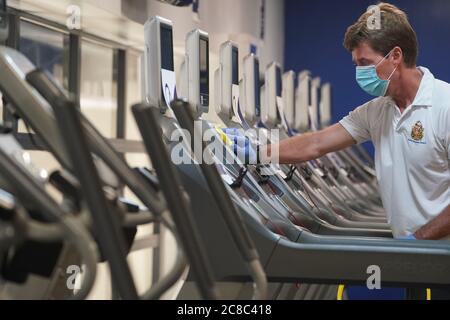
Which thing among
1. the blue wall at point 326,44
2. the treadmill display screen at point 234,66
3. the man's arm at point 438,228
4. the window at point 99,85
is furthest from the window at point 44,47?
the blue wall at point 326,44

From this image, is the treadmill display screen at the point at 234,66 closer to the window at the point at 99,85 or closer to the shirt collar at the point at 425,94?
the shirt collar at the point at 425,94

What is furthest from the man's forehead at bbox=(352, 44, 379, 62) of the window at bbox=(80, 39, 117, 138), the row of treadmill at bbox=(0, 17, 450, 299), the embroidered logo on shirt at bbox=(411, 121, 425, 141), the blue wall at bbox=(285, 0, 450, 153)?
the blue wall at bbox=(285, 0, 450, 153)

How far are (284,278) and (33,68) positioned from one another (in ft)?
3.71

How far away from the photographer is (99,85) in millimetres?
6387

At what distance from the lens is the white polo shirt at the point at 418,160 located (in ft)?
10.2

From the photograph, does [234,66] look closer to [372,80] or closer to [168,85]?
[168,85]

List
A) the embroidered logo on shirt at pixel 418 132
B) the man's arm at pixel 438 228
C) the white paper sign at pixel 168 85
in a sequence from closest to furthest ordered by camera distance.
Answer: the man's arm at pixel 438 228
the embroidered logo on shirt at pixel 418 132
the white paper sign at pixel 168 85

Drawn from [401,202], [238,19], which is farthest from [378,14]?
[238,19]

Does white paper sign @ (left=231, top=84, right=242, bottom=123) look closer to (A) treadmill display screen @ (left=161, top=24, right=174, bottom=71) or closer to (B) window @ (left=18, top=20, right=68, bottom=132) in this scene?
(A) treadmill display screen @ (left=161, top=24, right=174, bottom=71)

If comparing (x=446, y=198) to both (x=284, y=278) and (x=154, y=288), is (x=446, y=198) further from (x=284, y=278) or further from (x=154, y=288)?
(x=154, y=288)

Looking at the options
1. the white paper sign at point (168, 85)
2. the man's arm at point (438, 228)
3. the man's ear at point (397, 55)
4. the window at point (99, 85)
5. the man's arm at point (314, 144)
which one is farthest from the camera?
the window at point (99, 85)

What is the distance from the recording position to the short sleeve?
343 centimetres

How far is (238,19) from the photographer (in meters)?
7.07

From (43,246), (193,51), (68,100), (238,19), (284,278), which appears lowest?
(284,278)
